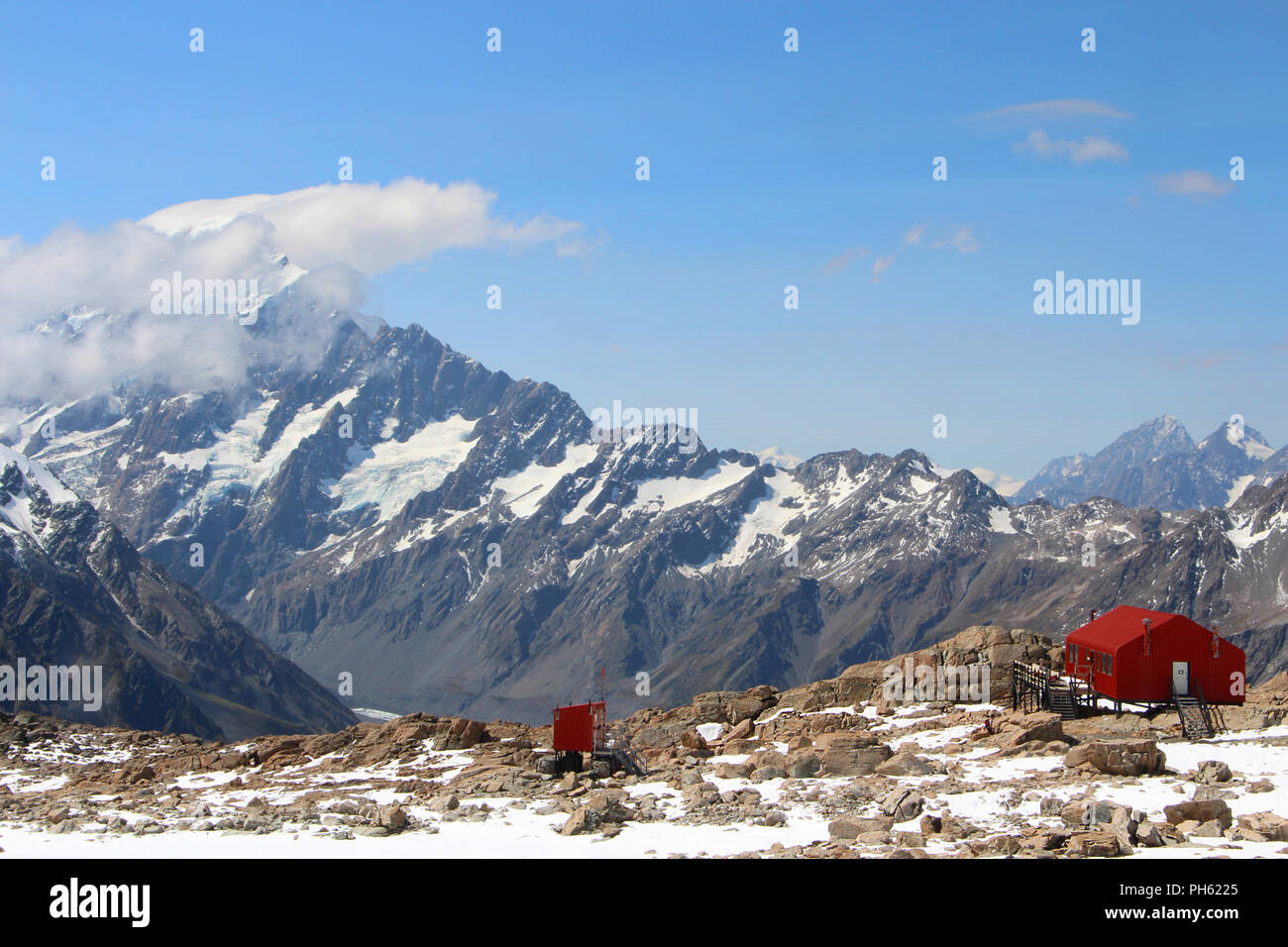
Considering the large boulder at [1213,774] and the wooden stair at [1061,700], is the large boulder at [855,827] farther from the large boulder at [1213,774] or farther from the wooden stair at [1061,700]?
the wooden stair at [1061,700]

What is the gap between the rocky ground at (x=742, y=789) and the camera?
33156mm

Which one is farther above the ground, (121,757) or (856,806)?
(856,806)

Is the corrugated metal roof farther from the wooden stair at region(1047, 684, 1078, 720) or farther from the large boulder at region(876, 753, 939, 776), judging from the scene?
the large boulder at region(876, 753, 939, 776)

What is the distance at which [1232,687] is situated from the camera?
53.8 m
